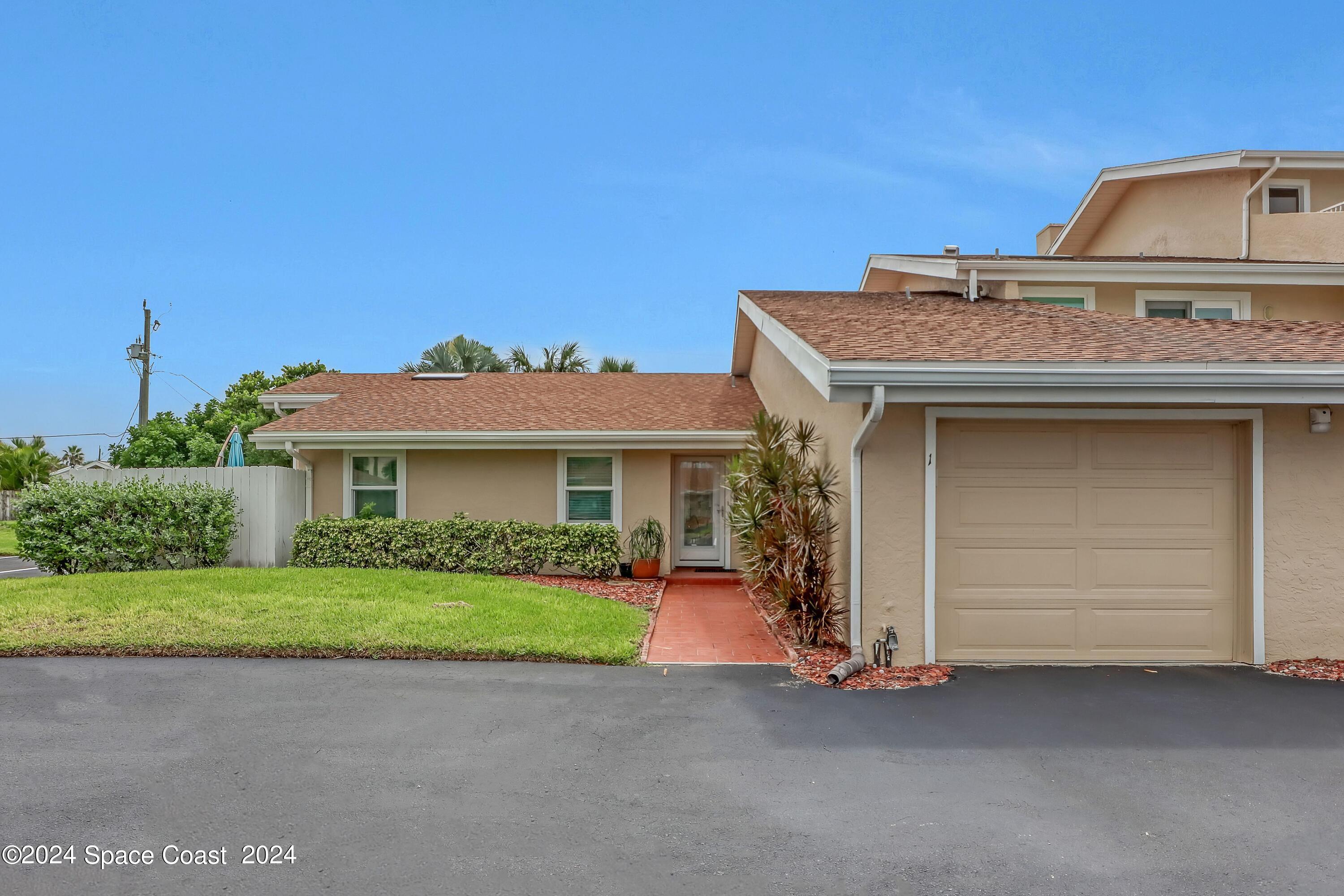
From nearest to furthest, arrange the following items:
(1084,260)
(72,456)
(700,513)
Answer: (1084,260), (700,513), (72,456)

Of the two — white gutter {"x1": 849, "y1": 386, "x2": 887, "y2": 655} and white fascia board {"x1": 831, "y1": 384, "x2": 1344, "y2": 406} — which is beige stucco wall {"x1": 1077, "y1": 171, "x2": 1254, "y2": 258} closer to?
white fascia board {"x1": 831, "y1": 384, "x2": 1344, "y2": 406}

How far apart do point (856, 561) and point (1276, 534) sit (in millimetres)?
3901

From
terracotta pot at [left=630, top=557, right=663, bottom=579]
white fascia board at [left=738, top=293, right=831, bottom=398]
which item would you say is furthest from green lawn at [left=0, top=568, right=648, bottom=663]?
white fascia board at [left=738, top=293, right=831, bottom=398]

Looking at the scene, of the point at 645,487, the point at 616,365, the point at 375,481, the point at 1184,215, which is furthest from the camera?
the point at 616,365

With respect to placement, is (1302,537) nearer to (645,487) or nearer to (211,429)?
(645,487)

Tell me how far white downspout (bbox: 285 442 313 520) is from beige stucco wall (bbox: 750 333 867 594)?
27.7ft

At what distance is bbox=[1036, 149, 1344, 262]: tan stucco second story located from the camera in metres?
14.1

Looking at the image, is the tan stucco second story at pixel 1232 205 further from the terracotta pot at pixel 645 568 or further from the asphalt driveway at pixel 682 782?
the terracotta pot at pixel 645 568

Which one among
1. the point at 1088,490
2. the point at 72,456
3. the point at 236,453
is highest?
the point at 72,456

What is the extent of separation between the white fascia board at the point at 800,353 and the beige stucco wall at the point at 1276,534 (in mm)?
796

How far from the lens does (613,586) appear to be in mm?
12586

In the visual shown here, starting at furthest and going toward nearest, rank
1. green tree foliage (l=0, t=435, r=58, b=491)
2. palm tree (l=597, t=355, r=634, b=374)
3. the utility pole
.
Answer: green tree foliage (l=0, t=435, r=58, b=491) < the utility pole < palm tree (l=597, t=355, r=634, b=374)

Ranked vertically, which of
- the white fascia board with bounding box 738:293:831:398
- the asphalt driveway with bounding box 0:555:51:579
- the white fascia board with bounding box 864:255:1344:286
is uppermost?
the white fascia board with bounding box 864:255:1344:286

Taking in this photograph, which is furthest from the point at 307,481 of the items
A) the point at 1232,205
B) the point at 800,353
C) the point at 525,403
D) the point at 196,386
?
the point at 196,386
